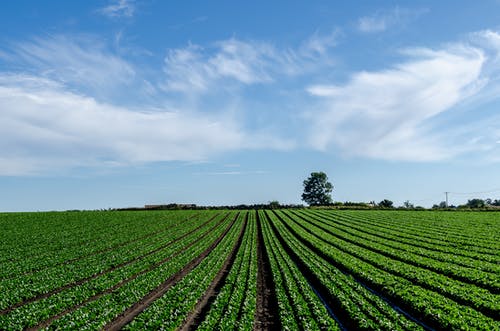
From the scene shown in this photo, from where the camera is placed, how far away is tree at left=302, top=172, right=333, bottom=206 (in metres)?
139

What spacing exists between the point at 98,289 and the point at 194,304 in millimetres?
6726

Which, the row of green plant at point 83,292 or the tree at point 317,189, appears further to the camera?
the tree at point 317,189

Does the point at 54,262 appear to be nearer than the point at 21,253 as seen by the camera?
Yes

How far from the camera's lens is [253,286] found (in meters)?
19.6

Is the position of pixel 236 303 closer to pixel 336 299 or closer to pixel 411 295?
pixel 336 299

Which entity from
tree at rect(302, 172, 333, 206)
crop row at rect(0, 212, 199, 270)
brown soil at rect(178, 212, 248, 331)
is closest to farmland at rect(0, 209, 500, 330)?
brown soil at rect(178, 212, 248, 331)

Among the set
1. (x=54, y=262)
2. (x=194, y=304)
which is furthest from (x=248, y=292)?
(x=54, y=262)

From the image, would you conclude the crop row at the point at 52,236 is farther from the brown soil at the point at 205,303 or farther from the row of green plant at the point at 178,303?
the brown soil at the point at 205,303

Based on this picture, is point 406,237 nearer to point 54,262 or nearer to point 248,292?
point 248,292

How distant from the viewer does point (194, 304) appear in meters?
16.9

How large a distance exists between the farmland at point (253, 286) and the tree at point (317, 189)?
100 metres

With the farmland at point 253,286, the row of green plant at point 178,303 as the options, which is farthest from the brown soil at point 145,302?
the row of green plant at point 178,303

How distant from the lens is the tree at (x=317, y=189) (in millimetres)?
138625

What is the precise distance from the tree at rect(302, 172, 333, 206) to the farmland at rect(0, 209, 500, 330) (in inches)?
3947
